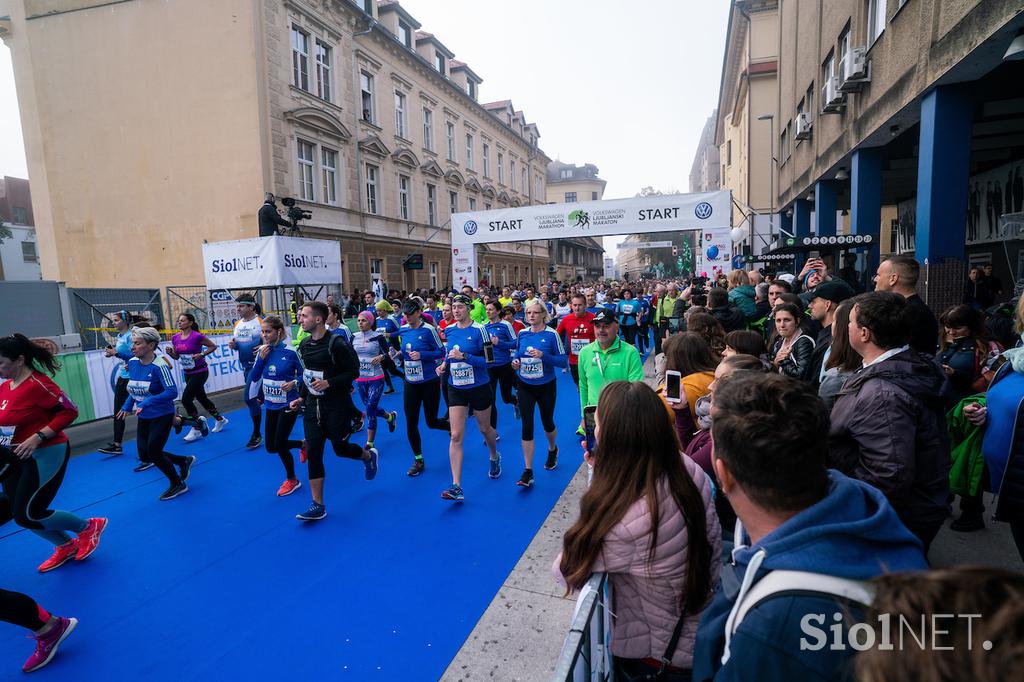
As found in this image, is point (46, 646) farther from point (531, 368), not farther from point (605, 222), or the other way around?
point (605, 222)

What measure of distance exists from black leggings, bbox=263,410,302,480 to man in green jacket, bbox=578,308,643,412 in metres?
2.95

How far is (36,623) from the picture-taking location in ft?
10.4

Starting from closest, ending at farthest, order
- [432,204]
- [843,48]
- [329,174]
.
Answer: [843,48] → [329,174] → [432,204]

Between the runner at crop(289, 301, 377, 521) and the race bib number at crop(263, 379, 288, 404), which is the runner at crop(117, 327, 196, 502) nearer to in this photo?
the race bib number at crop(263, 379, 288, 404)

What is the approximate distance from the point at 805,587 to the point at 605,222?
17.9 m

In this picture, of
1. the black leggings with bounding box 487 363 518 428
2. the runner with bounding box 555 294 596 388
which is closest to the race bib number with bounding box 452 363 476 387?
the black leggings with bounding box 487 363 518 428

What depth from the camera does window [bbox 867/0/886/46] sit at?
907 centimetres

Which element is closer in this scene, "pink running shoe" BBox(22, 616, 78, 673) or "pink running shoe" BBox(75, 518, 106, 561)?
"pink running shoe" BBox(22, 616, 78, 673)

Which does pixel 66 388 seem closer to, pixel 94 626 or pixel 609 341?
pixel 94 626

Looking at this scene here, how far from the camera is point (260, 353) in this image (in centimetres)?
568

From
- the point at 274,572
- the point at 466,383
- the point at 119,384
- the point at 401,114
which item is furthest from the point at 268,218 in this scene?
the point at 401,114

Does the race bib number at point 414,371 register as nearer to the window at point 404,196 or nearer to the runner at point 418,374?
the runner at point 418,374

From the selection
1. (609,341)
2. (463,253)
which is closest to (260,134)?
(463,253)

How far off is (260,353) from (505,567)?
3.52 metres
